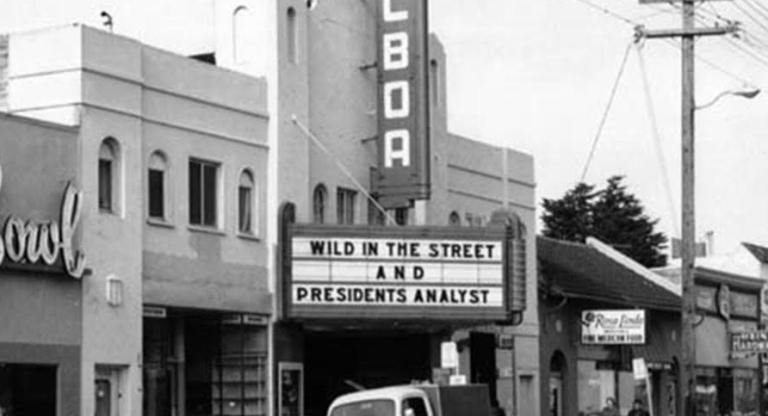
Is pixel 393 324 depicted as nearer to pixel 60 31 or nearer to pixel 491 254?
pixel 491 254

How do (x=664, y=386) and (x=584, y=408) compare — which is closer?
(x=584, y=408)

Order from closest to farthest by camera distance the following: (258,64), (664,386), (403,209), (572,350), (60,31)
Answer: (60,31) → (258,64) → (403,209) → (572,350) → (664,386)

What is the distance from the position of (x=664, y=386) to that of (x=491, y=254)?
19.4 meters

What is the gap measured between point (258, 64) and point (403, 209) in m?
5.53

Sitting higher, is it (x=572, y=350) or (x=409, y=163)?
(x=409, y=163)

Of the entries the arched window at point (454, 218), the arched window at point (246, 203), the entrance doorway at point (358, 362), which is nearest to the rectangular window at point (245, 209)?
the arched window at point (246, 203)

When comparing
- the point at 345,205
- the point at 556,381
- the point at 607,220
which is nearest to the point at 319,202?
the point at 345,205

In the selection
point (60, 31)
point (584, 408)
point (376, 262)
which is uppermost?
point (60, 31)

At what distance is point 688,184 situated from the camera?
4144cm

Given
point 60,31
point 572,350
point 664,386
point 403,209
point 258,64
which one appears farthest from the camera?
point 664,386

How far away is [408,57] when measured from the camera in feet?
133

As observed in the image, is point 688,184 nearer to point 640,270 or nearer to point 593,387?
point 593,387

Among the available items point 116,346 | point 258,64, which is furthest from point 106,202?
point 258,64

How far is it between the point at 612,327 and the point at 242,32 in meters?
16.9
